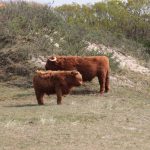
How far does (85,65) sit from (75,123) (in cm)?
754

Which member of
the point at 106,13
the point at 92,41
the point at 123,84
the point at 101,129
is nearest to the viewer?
the point at 101,129

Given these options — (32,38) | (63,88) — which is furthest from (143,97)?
(32,38)

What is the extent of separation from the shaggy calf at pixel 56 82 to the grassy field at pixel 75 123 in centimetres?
39

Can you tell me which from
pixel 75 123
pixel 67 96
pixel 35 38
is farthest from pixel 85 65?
pixel 75 123

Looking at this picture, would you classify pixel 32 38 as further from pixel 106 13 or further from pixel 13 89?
pixel 106 13

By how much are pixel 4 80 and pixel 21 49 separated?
184cm

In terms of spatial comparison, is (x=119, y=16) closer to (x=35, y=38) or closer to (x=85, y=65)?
(x=35, y=38)

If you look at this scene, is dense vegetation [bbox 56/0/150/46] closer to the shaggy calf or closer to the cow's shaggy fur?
the cow's shaggy fur

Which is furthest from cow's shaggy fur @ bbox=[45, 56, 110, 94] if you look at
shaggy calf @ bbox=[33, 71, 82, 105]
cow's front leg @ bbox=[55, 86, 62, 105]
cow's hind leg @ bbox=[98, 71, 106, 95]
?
cow's front leg @ bbox=[55, 86, 62, 105]

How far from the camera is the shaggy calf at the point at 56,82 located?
16.0 meters

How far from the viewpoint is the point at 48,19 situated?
2475 cm

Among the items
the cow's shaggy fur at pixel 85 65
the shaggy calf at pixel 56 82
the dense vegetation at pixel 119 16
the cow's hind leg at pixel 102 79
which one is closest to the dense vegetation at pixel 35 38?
the cow's shaggy fur at pixel 85 65

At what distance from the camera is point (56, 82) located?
16.0 metres

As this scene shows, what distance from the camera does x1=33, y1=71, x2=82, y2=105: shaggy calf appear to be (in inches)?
628
